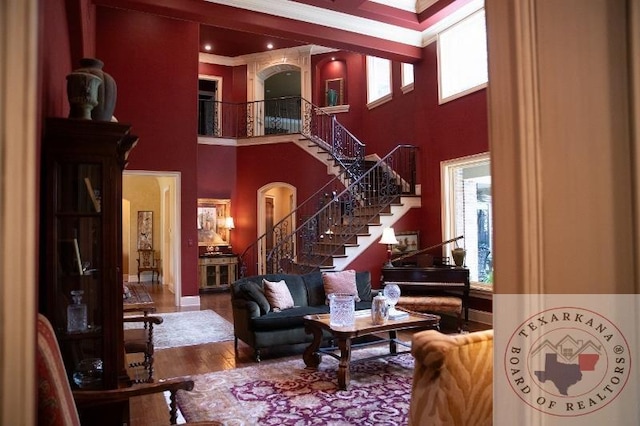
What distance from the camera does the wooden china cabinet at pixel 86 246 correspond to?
2.21 m

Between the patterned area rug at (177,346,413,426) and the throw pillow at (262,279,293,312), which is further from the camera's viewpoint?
the throw pillow at (262,279,293,312)

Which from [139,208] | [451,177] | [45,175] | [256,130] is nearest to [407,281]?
[451,177]

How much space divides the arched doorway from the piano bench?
16.4 feet

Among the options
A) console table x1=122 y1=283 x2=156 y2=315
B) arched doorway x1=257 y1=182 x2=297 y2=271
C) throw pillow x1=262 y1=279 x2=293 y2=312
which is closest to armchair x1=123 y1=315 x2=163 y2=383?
console table x1=122 y1=283 x2=156 y2=315

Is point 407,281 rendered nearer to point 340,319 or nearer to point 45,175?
point 340,319

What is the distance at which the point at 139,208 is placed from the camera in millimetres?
11820

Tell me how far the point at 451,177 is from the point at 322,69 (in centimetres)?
588

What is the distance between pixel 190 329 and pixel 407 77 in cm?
620

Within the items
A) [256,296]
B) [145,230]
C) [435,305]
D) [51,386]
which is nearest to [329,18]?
[256,296]

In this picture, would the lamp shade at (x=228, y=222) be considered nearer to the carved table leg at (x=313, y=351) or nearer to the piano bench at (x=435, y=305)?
the piano bench at (x=435, y=305)

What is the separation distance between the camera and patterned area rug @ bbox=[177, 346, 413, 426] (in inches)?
128

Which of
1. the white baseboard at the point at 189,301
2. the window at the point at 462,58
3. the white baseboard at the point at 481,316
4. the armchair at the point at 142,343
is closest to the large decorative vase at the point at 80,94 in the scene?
the armchair at the point at 142,343

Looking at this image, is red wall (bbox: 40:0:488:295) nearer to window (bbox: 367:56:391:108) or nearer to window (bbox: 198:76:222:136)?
window (bbox: 367:56:391:108)

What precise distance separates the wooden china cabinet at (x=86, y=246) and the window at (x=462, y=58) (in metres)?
5.55
